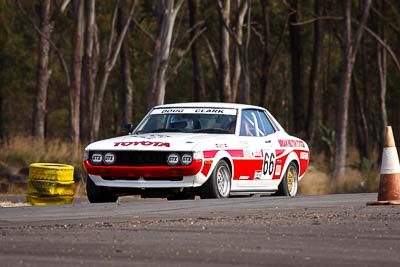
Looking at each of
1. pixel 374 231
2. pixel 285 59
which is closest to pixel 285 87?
pixel 285 59

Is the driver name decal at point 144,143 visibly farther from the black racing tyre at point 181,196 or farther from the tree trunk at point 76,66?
the tree trunk at point 76,66

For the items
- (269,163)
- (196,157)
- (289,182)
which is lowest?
(289,182)

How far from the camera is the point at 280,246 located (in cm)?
966

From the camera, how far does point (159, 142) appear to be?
16.4 meters

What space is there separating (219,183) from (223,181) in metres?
0.17

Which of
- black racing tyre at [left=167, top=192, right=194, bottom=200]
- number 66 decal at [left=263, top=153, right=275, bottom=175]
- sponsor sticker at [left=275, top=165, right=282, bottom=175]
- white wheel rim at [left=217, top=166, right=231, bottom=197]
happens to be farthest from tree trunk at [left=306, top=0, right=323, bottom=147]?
white wheel rim at [left=217, top=166, right=231, bottom=197]

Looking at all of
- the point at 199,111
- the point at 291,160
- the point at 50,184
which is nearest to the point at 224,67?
the point at 291,160

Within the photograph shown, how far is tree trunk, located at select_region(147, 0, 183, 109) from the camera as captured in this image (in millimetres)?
33938

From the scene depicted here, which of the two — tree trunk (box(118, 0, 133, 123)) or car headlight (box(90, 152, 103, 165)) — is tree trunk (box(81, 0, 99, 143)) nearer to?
tree trunk (box(118, 0, 133, 123))

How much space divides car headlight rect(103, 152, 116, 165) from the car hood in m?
0.09

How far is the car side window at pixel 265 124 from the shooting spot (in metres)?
18.4

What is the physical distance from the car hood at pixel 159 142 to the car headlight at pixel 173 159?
88 millimetres

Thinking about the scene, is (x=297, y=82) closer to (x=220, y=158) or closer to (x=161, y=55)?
(x=161, y=55)

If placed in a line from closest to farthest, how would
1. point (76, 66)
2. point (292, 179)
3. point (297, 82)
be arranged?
point (292, 179)
point (76, 66)
point (297, 82)
